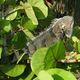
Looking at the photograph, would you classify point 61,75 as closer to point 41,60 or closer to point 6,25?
point 41,60

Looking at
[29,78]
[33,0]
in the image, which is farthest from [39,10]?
[29,78]

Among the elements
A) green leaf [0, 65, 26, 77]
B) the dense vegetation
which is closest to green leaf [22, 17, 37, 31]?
the dense vegetation

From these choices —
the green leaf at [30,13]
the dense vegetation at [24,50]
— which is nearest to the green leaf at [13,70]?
the dense vegetation at [24,50]

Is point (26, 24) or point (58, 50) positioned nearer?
point (58, 50)

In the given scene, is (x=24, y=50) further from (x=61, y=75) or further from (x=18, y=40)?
(x=61, y=75)

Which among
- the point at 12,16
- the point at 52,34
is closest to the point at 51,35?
the point at 52,34

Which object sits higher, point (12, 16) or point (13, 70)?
point (12, 16)
